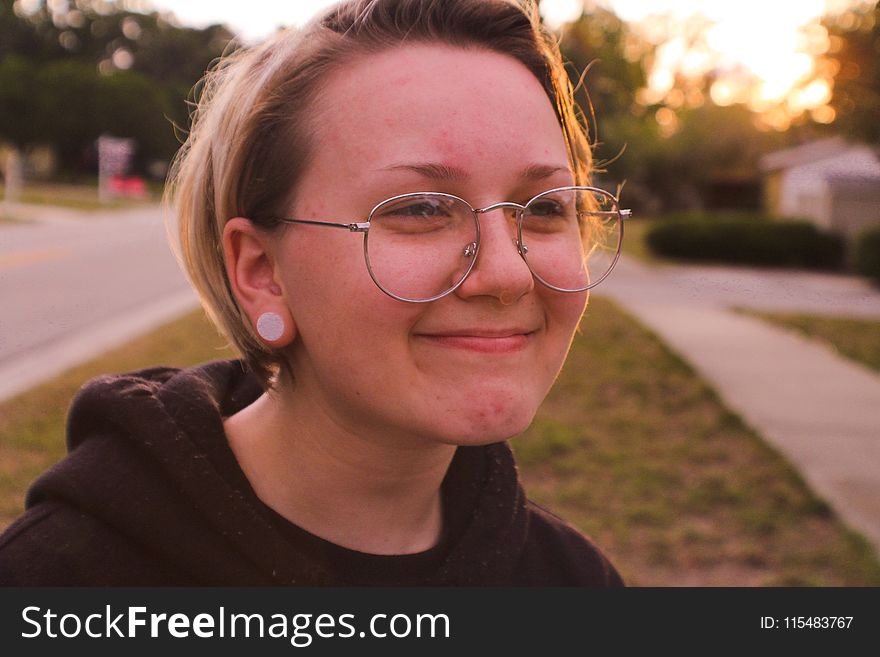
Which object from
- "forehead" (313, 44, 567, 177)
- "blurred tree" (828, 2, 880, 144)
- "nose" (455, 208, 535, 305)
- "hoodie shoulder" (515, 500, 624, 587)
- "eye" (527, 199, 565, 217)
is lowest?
"blurred tree" (828, 2, 880, 144)

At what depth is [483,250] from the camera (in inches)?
54.3

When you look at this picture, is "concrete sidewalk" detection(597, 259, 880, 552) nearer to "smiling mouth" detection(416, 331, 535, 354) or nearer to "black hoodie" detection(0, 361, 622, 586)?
"black hoodie" detection(0, 361, 622, 586)

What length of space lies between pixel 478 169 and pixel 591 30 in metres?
5.94

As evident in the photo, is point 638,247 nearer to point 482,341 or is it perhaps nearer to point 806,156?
point 806,156

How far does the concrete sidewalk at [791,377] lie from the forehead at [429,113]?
12.6 feet

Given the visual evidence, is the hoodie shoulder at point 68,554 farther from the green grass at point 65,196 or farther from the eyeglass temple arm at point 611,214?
the green grass at point 65,196

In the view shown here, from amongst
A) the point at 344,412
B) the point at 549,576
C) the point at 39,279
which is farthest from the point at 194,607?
the point at 39,279

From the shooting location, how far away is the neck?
5.20ft

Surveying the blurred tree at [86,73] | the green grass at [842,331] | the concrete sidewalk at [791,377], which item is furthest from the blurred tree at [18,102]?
the green grass at [842,331]

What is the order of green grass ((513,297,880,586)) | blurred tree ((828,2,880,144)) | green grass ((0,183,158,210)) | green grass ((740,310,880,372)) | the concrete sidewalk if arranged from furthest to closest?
1. green grass ((0,183,158,210))
2. green grass ((740,310,880,372))
3. blurred tree ((828,2,880,144))
4. the concrete sidewalk
5. green grass ((513,297,880,586))

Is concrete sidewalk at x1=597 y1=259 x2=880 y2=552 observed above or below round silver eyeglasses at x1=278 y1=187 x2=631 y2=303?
below

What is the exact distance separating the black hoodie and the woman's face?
26 cm

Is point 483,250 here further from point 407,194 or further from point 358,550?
point 358,550

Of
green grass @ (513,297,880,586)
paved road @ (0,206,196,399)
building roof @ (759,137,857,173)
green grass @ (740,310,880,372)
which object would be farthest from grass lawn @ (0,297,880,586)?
building roof @ (759,137,857,173)
